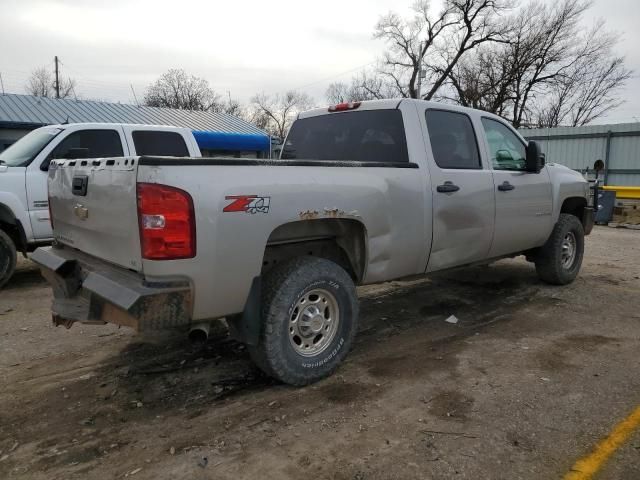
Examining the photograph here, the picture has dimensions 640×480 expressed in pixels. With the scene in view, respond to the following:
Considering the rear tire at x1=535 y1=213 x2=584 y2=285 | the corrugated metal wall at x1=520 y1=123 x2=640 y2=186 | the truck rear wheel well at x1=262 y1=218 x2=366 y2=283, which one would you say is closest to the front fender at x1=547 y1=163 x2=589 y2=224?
the rear tire at x1=535 y1=213 x2=584 y2=285

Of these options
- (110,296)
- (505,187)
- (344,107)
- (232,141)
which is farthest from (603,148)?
(110,296)

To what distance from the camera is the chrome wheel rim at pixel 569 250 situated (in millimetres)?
6355

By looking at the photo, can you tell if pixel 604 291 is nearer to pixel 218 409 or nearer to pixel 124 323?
pixel 218 409

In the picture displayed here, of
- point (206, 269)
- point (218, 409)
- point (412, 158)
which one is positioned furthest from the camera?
point (412, 158)

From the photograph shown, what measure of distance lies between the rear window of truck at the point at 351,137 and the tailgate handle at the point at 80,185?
2199mm

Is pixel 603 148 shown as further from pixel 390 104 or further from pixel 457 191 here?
pixel 390 104

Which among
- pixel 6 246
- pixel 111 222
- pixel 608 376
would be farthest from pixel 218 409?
pixel 6 246

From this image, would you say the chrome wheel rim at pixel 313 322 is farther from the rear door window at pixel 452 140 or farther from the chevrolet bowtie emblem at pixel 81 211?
the rear door window at pixel 452 140

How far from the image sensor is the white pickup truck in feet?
20.4

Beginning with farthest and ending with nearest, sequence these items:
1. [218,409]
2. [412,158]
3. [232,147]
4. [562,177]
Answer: [232,147] → [562,177] → [412,158] → [218,409]

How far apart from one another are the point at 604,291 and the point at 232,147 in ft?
35.3

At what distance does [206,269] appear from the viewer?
286cm

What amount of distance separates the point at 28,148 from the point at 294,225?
16.3ft

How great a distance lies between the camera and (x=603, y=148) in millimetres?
18953
